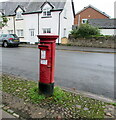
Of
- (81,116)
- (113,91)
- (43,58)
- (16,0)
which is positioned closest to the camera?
(81,116)

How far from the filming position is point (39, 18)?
65.1ft

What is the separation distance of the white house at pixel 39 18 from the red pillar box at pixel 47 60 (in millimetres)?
16350

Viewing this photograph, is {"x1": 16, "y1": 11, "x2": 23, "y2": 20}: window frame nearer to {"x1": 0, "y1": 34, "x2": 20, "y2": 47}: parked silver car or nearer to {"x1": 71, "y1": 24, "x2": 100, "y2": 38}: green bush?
{"x1": 0, "y1": 34, "x2": 20, "y2": 47}: parked silver car

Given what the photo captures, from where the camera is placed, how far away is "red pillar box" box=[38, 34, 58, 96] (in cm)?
286

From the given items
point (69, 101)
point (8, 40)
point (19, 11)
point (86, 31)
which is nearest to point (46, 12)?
point (19, 11)

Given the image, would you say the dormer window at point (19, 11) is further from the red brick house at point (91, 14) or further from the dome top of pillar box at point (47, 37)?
the dome top of pillar box at point (47, 37)

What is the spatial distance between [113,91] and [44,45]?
8.39 feet

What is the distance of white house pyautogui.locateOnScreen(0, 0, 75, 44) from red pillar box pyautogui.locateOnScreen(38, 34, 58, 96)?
16350 millimetres

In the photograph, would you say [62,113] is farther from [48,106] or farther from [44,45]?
[44,45]

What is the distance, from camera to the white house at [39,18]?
739 inches

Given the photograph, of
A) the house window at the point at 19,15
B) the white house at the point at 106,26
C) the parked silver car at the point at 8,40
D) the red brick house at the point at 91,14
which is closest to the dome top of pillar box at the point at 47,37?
the parked silver car at the point at 8,40

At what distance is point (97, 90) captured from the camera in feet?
12.7

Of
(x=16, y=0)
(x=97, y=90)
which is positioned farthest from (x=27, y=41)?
(x=97, y=90)

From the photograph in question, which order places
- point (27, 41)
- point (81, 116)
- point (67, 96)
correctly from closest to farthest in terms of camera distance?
point (81, 116)
point (67, 96)
point (27, 41)
